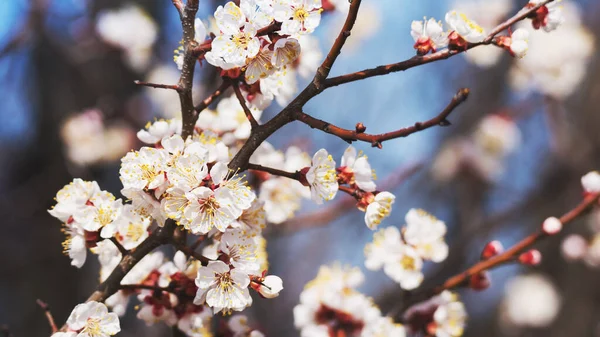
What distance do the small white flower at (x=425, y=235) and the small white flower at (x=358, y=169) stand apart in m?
0.43

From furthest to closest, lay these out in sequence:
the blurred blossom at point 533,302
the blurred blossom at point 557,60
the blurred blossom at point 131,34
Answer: the blurred blossom at point 533,302 < the blurred blossom at point 131,34 < the blurred blossom at point 557,60

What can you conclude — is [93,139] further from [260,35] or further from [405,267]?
[260,35]

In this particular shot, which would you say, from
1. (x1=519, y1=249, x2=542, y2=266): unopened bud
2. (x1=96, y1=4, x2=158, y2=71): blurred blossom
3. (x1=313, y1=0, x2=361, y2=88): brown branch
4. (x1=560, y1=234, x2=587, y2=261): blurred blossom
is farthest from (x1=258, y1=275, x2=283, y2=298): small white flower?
(x1=96, y1=4, x2=158, y2=71): blurred blossom

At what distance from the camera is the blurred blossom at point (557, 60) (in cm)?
391

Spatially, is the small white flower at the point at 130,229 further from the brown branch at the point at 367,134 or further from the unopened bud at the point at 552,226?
the unopened bud at the point at 552,226

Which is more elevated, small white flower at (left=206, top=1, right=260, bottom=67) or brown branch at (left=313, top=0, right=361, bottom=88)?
small white flower at (left=206, top=1, right=260, bottom=67)

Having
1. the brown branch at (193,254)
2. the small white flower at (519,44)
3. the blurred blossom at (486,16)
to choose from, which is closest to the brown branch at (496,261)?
the small white flower at (519,44)

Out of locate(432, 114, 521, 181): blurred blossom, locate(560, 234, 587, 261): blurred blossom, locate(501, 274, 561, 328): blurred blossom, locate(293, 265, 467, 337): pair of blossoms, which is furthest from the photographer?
locate(501, 274, 561, 328): blurred blossom

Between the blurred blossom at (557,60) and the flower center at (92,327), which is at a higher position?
the blurred blossom at (557,60)

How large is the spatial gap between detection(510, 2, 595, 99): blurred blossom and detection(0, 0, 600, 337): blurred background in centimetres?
1

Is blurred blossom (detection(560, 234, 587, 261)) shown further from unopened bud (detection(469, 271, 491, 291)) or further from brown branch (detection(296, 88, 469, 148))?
brown branch (detection(296, 88, 469, 148))

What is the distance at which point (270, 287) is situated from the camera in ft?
3.68

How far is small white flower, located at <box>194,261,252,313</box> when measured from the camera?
1098 mm

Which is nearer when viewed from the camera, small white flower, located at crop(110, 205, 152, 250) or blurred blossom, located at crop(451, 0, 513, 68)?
small white flower, located at crop(110, 205, 152, 250)
